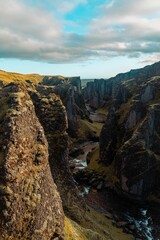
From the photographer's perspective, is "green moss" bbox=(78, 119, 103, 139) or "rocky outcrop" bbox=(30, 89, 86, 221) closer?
"rocky outcrop" bbox=(30, 89, 86, 221)

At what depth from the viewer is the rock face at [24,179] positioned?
35.3 metres

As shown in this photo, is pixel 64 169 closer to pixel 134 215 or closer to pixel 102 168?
pixel 134 215

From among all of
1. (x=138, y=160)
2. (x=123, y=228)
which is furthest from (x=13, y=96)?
(x=138, y=160)

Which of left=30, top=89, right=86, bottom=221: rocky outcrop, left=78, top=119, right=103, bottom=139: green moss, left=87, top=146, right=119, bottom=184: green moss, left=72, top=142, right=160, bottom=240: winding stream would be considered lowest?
left=72, top=142, right=160, bottom=240: winding stream

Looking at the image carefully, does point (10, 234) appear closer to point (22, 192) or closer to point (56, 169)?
point (22, 192)

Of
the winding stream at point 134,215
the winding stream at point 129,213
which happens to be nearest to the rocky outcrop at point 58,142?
the winding stream at point 129,213

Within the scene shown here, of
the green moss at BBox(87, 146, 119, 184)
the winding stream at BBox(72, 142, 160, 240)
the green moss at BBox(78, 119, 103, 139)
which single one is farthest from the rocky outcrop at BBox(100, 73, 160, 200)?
the green moss at BBox(78, 119, 103, 139)

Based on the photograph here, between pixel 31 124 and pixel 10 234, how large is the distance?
13.2 metres

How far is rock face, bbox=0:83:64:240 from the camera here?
116 feet

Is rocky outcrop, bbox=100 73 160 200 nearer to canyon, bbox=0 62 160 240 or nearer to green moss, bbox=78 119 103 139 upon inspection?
canyon, bbox=0 62 160 240

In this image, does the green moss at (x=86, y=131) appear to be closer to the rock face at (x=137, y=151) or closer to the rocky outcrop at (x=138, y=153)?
the rock face at (x=137, y=151)

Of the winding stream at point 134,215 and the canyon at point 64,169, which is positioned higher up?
the canyon at point 64,169

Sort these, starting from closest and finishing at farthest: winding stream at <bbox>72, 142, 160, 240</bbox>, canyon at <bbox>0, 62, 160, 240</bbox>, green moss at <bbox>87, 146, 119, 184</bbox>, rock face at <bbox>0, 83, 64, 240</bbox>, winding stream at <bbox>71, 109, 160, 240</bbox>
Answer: rock face at <bbox>0, 83, 64, 240</bbox>, canyon at <bbox>0, 62, 160, 240</bbox>, winding stream at <bbox>72, 142, 160, 240</bbox>, winding stream at <bbox>71, 109, 160, 240</bbox>, green moss at <bbox>87, 146, 119, 184</bbox>

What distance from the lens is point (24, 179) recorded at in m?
37.7
